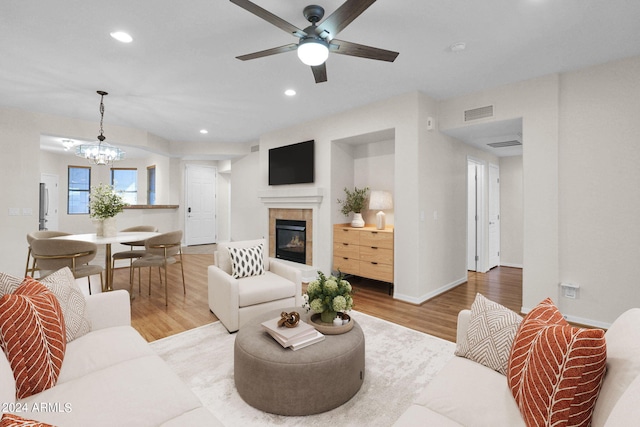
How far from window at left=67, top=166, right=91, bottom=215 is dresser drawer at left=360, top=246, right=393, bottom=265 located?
8.15 m

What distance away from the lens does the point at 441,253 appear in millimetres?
4180

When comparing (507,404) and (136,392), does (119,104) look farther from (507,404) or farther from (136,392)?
(507,404)

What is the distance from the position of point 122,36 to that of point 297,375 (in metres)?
2.95

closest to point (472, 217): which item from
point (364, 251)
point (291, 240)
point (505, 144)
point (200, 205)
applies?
point (505, 144)

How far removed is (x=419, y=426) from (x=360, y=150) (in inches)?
171

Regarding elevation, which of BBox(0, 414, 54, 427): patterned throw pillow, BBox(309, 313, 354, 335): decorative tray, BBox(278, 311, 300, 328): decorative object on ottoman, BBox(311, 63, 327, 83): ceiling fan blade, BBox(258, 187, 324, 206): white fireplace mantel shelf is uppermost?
BBox(311, 63, 327, 83): ceiling fan blade

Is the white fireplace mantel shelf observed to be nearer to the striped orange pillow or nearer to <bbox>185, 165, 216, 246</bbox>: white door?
<bbox>185, 165, 216, 246</bbox>: white door

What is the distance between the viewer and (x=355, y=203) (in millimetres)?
4648

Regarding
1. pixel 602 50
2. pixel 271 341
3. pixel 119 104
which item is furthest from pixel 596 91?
pixel 119 104

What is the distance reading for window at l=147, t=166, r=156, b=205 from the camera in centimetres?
850

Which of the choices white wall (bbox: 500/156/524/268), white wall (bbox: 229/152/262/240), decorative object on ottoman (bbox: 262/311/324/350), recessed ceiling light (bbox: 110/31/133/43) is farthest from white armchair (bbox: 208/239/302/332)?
white wall (bbox: 500/156/524/268)

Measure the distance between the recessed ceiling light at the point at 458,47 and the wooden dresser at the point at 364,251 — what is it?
7.21 feet

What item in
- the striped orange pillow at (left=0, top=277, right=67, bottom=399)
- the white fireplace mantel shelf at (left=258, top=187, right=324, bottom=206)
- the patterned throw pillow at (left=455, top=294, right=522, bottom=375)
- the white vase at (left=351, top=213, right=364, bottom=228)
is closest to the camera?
the striped orange pillow at (left=0, top=277, right=67, bottom=399)

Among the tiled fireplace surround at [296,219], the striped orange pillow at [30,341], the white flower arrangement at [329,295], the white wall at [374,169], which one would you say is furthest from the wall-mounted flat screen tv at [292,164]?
the striped orange pillow at [30,341]
